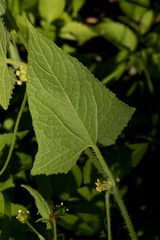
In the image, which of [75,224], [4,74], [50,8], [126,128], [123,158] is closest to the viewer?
[4,74]

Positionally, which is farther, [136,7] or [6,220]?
[136,7]

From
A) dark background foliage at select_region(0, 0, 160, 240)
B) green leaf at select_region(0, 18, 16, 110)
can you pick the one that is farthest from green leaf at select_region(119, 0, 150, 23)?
green leaf at select_region(0, 18, 16, 110)

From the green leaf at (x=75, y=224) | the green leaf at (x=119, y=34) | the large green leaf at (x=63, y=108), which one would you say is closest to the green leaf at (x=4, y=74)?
the large green leaf at (x=63, y=108)

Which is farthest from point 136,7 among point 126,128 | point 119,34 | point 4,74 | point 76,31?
point 4,74

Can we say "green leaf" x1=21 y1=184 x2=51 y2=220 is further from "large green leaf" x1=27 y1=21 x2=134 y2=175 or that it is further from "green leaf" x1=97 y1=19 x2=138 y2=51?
"green leaf" x1=97 y1=19 x2=138 y2=51

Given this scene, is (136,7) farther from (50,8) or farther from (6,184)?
(6,184)

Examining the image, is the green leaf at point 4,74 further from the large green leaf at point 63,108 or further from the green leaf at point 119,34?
the green leaf at point 119,34

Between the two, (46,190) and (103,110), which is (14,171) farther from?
(103,110)
